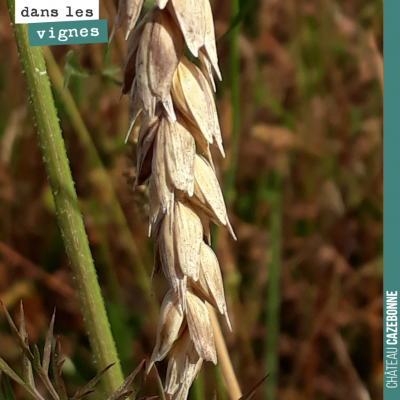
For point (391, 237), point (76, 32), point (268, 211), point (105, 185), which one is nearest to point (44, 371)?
point (76, 32)

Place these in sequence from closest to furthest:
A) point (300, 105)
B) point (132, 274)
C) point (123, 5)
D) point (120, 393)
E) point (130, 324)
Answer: point (123, 5)
point (120, 393)
point (130, 324)
point (132, 274)
point (300, 105)

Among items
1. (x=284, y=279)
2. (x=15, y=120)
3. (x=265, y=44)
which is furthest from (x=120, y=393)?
(x=265, y=44)

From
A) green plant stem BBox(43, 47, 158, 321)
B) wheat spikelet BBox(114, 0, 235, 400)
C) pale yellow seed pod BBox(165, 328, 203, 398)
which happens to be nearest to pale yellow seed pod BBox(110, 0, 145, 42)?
wheat spikelet BBox(114, 0, 235, 400)

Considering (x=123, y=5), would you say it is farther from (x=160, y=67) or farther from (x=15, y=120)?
(x=15, y=120)

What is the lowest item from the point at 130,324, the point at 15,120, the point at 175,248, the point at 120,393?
the point at 130,324

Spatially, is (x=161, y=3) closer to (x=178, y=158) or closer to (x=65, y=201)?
(x=178, y=158)

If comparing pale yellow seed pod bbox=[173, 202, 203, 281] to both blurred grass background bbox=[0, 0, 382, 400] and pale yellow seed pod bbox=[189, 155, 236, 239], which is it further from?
blurred grass background bbox=[0, 0, 382, 400]

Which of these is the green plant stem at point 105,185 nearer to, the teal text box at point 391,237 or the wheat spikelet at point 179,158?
the teal text box at point 391,237

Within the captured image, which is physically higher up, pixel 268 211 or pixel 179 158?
pixel 179 158
